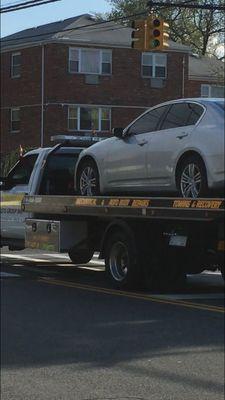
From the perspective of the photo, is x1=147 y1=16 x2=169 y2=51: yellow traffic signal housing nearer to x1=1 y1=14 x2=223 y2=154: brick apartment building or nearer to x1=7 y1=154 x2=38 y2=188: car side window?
x1=7 y1=154 x2=38 y2=188: car side window

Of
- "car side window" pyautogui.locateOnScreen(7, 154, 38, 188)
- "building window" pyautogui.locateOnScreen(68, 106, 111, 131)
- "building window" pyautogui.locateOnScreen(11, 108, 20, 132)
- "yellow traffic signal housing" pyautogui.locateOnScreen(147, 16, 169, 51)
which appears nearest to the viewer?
"car side window" pyautogui.locateOnScreen(7, 154, 38, 188)

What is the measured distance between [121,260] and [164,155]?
9.85ft

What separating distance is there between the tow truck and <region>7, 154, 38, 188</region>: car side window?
0.95 m

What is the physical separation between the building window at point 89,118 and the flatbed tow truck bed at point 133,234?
2472 cm

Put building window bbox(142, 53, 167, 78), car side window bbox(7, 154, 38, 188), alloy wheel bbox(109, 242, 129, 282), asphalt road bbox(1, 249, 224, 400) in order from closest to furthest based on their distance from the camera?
asphalt road bbox(1, 249, 224, 400) → alloy wheel bbox(109, 242, 129, 282) → car side window bbox(7, 154, 38, 188) → building window bbox(142, 53, 167, 78)

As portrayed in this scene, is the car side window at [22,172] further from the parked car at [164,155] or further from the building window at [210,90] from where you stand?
the building window at [210,90]

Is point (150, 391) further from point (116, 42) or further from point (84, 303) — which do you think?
point (116, 42)

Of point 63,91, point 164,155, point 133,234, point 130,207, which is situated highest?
point 63,91

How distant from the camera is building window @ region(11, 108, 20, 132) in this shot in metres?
38.3

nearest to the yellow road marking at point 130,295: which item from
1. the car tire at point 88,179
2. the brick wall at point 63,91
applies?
the car tire at point 88,179

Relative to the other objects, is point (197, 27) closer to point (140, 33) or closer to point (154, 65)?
point (154, 65)

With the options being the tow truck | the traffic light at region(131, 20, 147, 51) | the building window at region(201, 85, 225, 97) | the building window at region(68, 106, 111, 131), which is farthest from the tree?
the tow truck

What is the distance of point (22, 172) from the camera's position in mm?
14164

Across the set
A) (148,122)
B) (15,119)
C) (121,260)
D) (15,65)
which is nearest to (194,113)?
(148,122)
